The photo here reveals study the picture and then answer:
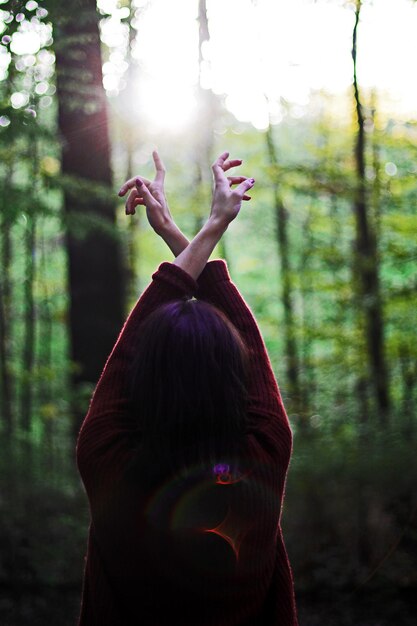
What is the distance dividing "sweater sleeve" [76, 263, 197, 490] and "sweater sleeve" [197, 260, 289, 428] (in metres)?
0.07

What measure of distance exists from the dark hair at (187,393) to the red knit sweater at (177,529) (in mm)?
58

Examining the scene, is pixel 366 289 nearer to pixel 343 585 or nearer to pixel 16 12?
pixel 343 585

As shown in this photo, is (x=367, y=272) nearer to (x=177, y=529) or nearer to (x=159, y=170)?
(x=159, y=170)

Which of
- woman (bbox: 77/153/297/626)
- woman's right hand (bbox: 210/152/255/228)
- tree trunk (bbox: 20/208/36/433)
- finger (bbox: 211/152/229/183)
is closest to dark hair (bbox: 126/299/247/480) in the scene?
woman (bbox: 77/153/297/626)

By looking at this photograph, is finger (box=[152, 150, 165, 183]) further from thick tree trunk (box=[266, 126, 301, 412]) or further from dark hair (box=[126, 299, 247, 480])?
thick tree trunk (box=[266, 126, 301, 412])

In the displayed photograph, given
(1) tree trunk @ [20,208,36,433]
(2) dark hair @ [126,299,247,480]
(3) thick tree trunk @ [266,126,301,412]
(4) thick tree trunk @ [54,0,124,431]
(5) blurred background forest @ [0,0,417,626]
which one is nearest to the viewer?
(2) dark hair @ [126,299,247,480]

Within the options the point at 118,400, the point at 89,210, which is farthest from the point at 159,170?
the point at 89,210

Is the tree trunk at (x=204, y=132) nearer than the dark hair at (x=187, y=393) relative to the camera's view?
No

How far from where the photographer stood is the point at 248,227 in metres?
13.0

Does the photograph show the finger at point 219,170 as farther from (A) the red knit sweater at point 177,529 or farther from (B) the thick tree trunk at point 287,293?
(B) the thick tree trunk at point 287,293

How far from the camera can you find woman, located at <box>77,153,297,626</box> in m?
1.46

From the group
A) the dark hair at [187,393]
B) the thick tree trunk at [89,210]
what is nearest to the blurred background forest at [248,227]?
the thick tree trunk at [89,210]

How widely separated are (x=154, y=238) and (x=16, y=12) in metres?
8.97

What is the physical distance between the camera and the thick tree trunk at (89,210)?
583 cm
